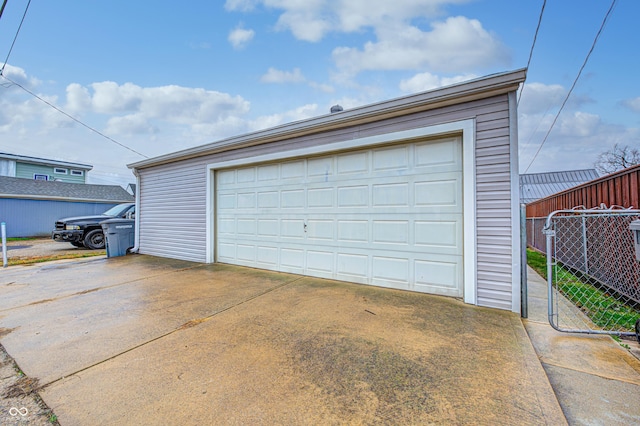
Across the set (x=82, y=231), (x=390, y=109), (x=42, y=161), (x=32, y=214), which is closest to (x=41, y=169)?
(x=42, y=161)

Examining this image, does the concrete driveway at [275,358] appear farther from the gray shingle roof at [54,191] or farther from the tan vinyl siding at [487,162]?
the gray shingle roof at [54,191]

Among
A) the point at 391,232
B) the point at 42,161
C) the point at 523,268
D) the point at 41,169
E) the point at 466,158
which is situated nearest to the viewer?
the point at 523,268

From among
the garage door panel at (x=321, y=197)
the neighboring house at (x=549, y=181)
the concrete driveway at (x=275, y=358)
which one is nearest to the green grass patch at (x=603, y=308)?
the concrete driveway at (x=275, y=358)

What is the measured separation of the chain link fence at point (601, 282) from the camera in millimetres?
2791

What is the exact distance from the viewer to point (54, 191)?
1598 cm

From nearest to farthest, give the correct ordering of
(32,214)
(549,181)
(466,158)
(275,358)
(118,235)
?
(275,358) → (466,158) → (118,235) → (32,214) → (549,181)

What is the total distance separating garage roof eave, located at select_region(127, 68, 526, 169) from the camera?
10.7 feet

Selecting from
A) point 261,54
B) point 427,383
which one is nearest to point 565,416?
point 427,383

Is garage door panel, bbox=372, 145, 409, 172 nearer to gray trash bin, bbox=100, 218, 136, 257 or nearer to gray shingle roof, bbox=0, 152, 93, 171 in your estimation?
gray trash bin, bbox=100, 218, 136, 257

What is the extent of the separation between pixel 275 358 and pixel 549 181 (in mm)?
25419

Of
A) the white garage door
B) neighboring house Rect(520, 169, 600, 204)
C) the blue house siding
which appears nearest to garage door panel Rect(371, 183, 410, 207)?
the white garage door

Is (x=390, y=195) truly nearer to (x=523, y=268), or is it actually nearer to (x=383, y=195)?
(x=383, y=195)

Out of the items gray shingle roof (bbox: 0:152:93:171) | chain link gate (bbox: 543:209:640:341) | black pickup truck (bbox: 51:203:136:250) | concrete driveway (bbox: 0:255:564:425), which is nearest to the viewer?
concrete driveway (bbox: 0:255:564:425)

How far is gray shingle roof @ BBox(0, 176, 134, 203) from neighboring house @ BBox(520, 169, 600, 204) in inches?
1127
